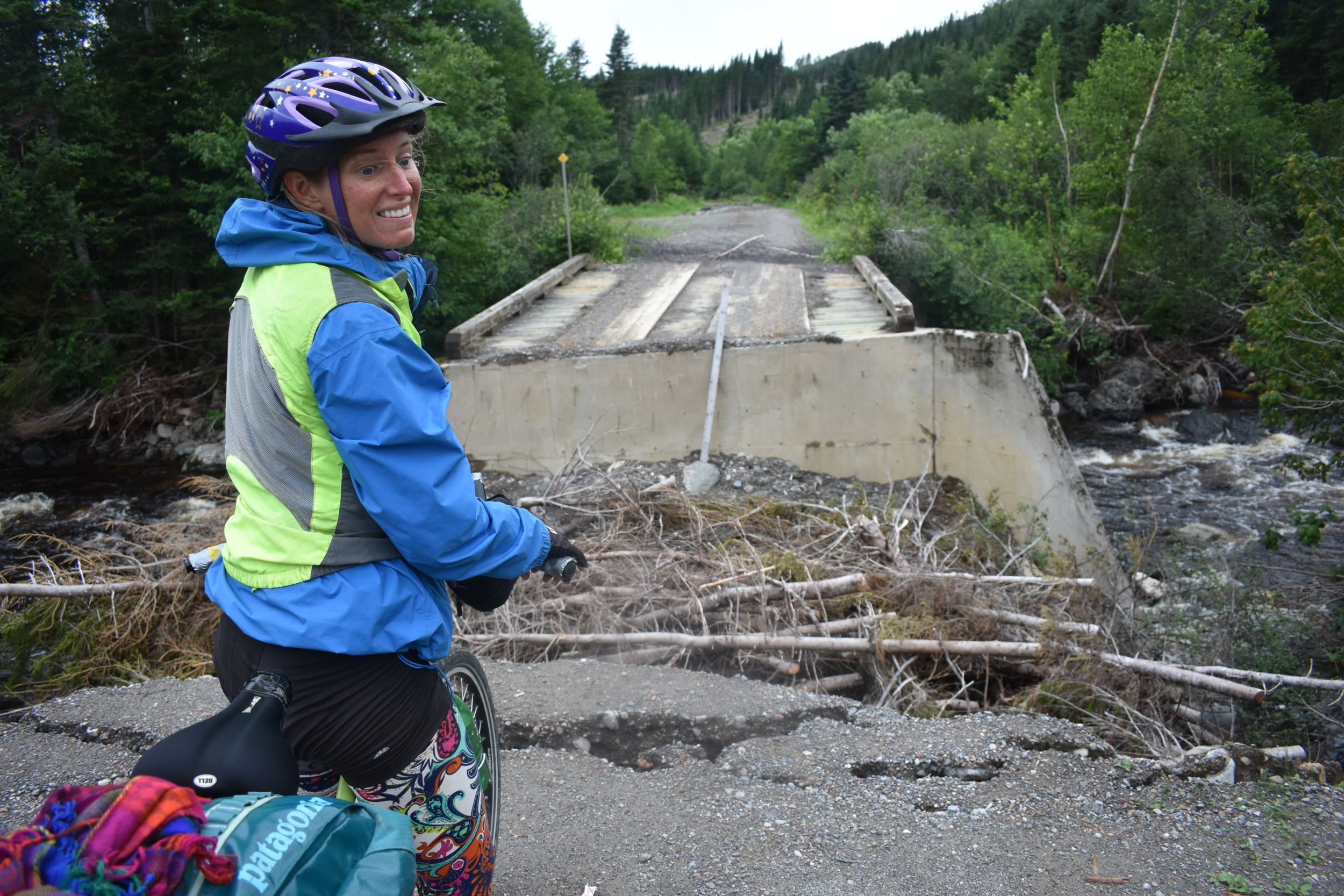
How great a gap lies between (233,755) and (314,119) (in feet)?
4.13

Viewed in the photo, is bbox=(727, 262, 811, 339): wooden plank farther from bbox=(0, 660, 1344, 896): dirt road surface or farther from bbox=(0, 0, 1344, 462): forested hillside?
bbox=(0, 660, 1344, 896): dirt road surface

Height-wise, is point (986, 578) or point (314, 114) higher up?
point (314, 114)

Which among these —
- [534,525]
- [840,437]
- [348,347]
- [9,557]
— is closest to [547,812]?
[534,525]

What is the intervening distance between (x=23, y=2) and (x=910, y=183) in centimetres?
2160

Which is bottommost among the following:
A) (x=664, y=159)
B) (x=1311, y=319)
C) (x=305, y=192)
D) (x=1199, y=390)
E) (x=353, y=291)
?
(x=1199, y=390)

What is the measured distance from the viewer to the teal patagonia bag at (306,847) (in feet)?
4.44

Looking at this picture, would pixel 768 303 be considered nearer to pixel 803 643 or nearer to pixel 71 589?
pixel 803 643

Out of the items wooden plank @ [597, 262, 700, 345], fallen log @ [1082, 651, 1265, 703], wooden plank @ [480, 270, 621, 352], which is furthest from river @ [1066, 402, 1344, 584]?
wooden plank @ [597, 262, 700, 345]

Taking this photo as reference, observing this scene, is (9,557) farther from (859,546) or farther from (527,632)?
(859,546)

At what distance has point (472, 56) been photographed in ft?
87.6

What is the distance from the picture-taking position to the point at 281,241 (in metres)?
1.80

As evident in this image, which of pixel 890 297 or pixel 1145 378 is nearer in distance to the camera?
pixel 890 297

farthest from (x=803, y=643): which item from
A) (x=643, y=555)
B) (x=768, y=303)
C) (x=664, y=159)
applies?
(x=664, y=159)

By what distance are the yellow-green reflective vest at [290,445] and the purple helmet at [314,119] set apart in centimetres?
24
